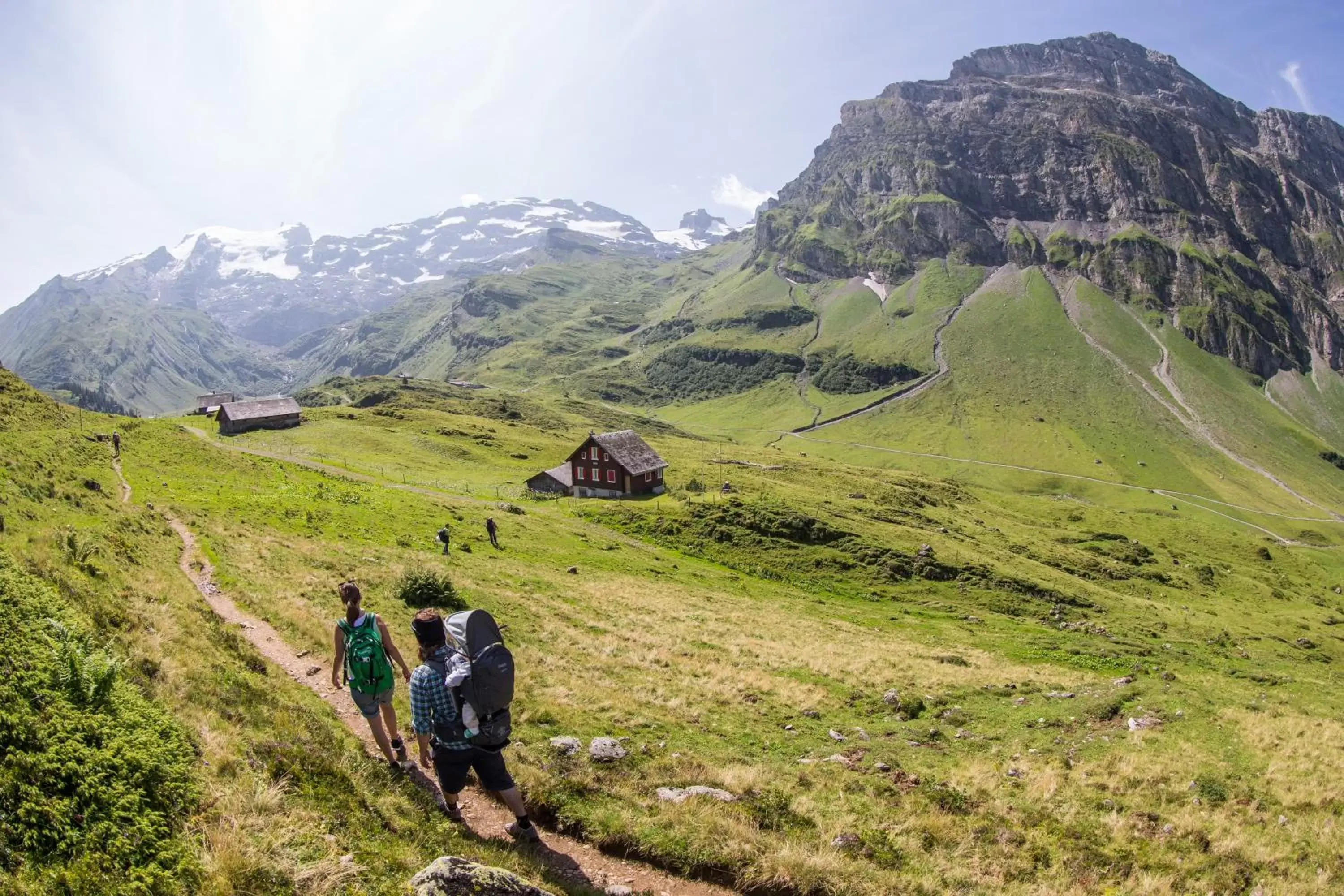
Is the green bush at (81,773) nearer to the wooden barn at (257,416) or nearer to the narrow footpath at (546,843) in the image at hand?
the narrow footpath at (546,843)

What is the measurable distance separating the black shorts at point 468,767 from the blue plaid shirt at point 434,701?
143 millimetres

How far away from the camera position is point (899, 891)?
10.9 meters

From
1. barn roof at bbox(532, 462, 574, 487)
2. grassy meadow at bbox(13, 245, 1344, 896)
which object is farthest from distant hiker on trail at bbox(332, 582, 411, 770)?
barn roof at bbox(532, 462, 574, 487)

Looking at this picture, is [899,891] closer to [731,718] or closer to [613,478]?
[731,718]

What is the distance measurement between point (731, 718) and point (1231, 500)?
221724mm

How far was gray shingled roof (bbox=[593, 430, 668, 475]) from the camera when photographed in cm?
7619

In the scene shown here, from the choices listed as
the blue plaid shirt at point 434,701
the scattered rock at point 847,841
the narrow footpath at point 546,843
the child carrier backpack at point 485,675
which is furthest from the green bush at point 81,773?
the scattered rock at point 847,841

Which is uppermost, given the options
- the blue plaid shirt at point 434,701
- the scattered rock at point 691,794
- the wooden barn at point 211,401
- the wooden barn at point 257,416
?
the wooden barn at point 211,401

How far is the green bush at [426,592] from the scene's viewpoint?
25.8 metres

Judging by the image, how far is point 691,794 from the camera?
13336 millimetres

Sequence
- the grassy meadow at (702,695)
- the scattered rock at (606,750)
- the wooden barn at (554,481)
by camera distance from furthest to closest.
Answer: the wooden barn at (554,481), the scattered rock at (606,750), the grassy meadow at (702,695)

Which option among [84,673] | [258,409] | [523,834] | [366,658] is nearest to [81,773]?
[84,673]

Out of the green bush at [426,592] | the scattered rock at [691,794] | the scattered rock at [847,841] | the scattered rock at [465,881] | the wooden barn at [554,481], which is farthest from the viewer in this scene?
the wooden barn at [554,481]

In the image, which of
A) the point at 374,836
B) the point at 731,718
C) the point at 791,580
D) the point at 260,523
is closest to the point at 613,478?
the point at 791,580
